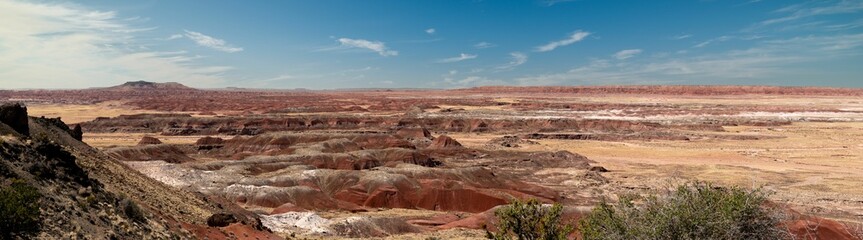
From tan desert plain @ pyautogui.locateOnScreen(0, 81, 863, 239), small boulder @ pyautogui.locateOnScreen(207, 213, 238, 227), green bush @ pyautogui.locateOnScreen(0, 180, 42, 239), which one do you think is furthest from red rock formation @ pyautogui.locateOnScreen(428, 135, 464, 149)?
green bush @ pyautogui.locateOnScreen(0, 180, 42, 239)

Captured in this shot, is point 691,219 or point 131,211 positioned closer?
point 691,219

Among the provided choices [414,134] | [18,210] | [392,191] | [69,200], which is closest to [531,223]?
[18,210]

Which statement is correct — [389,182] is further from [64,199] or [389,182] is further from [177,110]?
[177,110]

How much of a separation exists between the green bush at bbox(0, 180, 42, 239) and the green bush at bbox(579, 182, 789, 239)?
15.4 meters

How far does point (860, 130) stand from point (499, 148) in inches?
2528

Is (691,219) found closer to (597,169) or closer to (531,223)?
(531,223)

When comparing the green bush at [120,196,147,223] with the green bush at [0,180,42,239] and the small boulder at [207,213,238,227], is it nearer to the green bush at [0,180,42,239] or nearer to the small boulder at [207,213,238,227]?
the green bush at [0,180,42,239]

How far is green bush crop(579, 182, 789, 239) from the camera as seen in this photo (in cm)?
1498

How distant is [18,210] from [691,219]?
17.4 meters

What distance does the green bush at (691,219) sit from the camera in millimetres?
14984

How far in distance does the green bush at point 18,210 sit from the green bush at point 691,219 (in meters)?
15.4

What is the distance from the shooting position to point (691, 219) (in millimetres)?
15094

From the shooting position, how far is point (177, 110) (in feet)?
502

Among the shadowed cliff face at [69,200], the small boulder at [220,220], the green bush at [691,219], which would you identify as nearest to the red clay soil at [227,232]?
the shadowed cliff face at [69,200]
